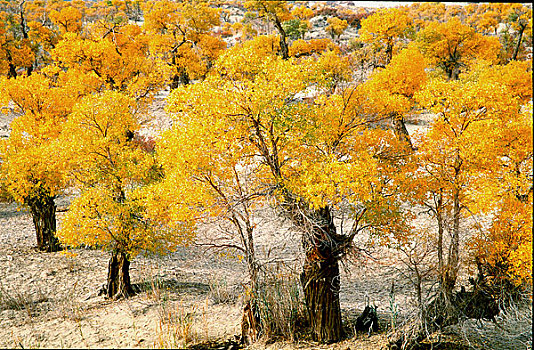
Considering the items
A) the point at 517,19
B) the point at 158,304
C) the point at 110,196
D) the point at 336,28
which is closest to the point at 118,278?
the point at 158,304

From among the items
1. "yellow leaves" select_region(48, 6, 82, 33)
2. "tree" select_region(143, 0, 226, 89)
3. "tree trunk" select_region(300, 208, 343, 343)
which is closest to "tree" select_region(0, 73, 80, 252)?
"tree trunk" select_region(300, 208, 343, 343)

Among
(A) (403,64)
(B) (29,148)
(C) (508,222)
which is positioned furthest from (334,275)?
(A) (403,64)

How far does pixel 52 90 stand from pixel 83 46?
10.2 feet

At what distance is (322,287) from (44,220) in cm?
1097

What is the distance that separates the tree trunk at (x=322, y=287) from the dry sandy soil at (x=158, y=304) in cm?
29

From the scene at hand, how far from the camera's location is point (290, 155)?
344 inches

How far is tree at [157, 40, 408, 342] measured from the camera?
740 centimetres

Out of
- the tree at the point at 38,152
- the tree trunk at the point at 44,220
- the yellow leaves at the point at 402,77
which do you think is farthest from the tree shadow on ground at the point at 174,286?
the yellow leaves at the point at 402,77

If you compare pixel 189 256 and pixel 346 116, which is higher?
pixel 346 116

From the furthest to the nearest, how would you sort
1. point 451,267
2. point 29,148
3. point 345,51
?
point 345,51 < point 29,148 < point 451,267

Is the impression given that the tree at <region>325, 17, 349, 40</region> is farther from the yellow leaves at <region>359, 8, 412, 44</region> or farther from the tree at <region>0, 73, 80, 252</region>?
the tree at <region>0, 73, 80, 252</region>

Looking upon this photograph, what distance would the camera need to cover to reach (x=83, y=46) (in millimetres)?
18062

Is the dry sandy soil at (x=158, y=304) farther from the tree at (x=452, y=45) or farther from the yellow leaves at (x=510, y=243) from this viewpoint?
the tree at (x=452, y=45)

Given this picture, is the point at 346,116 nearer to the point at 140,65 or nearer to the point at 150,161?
the point at 150,161
